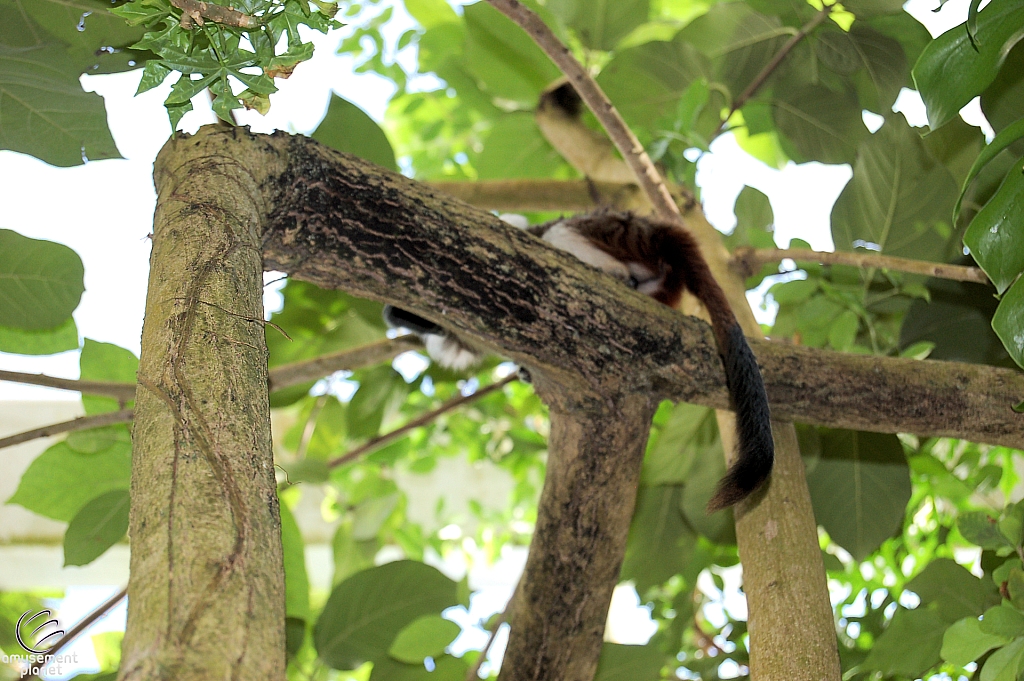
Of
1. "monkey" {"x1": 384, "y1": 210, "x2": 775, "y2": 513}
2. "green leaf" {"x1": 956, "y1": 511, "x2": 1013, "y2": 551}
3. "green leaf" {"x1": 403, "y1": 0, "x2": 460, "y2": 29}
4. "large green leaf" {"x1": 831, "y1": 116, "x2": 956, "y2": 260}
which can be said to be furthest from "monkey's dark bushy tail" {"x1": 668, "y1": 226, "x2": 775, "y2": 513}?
"green leaf" {"x1": 403, "y1": 0, "x2": 460, "y2": 29}

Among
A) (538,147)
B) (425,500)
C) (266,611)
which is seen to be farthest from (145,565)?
(425,500)

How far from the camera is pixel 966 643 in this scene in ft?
3.32

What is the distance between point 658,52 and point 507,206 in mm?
486

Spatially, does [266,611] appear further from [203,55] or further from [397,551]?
[397,551]

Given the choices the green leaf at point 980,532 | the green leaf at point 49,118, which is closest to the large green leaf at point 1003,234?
the green leaf at point 980,532

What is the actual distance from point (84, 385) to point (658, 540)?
49.6 inches

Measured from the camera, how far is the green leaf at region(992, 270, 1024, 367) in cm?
86

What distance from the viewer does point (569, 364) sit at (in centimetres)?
110

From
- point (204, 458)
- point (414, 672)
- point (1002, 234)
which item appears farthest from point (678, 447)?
point (204, 458)

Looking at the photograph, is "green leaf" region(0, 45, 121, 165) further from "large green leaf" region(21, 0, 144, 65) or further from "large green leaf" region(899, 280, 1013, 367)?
"large green leaf" region(899, 280, 1013, 367)

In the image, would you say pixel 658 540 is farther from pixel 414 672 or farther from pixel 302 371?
pixel 302 371

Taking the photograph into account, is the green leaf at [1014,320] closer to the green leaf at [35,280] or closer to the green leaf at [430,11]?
the green leaf at [35,280]

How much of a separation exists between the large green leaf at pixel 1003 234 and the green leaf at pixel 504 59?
46.3 inches

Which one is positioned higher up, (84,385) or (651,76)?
(651,76)
